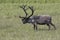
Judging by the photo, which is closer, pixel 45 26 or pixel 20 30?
pixel 20 30

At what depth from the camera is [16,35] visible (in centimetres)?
1502

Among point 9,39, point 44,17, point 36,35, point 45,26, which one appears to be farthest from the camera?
point 45,26

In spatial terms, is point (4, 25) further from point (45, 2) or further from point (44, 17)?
point (45, 2)

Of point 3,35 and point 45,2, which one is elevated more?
point 3,35

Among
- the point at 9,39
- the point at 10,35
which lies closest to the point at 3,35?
the point at 10,35

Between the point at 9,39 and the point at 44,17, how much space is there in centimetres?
340

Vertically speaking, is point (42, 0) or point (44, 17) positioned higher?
point (44, 17)

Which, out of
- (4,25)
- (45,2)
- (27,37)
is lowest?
(45,2)

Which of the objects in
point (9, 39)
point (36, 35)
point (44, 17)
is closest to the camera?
point (9, 39)

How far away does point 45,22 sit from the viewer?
16828mm

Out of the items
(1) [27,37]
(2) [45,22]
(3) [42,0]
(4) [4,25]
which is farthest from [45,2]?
(1) [27,37]

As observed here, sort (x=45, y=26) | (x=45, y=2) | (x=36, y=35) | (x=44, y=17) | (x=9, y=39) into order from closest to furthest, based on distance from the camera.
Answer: (x=9, y=39) < (x=36, y=35) < (x=44, y=17) < (x=45, y=26) < (x=45, y=2)

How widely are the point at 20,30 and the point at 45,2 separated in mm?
18882

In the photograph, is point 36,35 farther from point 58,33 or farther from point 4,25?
point 4,25
